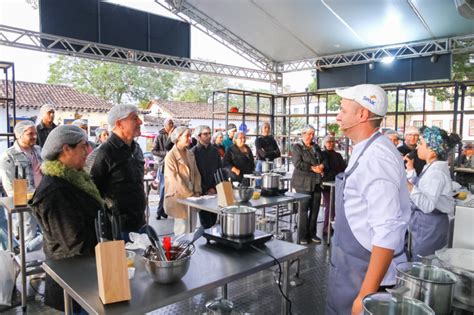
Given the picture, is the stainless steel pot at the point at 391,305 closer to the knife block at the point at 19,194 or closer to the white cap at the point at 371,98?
the white cap at the point at 371,98

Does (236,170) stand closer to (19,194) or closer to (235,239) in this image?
(19,194)

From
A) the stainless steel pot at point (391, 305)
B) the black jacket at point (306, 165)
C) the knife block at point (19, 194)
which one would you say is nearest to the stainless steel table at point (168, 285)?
the stainless steel pot at point (391, 305)

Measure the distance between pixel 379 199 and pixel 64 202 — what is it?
1.41 m

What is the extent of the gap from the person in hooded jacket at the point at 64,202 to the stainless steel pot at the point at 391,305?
51.6 inches

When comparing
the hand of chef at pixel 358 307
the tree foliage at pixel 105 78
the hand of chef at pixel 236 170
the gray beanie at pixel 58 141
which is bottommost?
the hand of chef at pixel 358 307

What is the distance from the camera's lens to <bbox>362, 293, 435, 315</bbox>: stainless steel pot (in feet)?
3.54

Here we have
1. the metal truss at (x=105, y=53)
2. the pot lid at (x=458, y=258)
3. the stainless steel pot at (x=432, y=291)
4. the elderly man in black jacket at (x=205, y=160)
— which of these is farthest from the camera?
the metal truss at (x=105, y=53)

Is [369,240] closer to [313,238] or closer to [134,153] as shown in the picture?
[134,153]

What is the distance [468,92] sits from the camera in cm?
612

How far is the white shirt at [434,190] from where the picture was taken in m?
2.20

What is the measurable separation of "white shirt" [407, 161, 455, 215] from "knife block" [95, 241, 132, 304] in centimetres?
187

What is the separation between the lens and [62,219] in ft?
5.23

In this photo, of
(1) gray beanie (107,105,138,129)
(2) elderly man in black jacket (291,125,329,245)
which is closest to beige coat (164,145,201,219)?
(1) gray beanie (107,105,138,129)

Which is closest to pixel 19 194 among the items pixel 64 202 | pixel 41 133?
pixel 64 202
